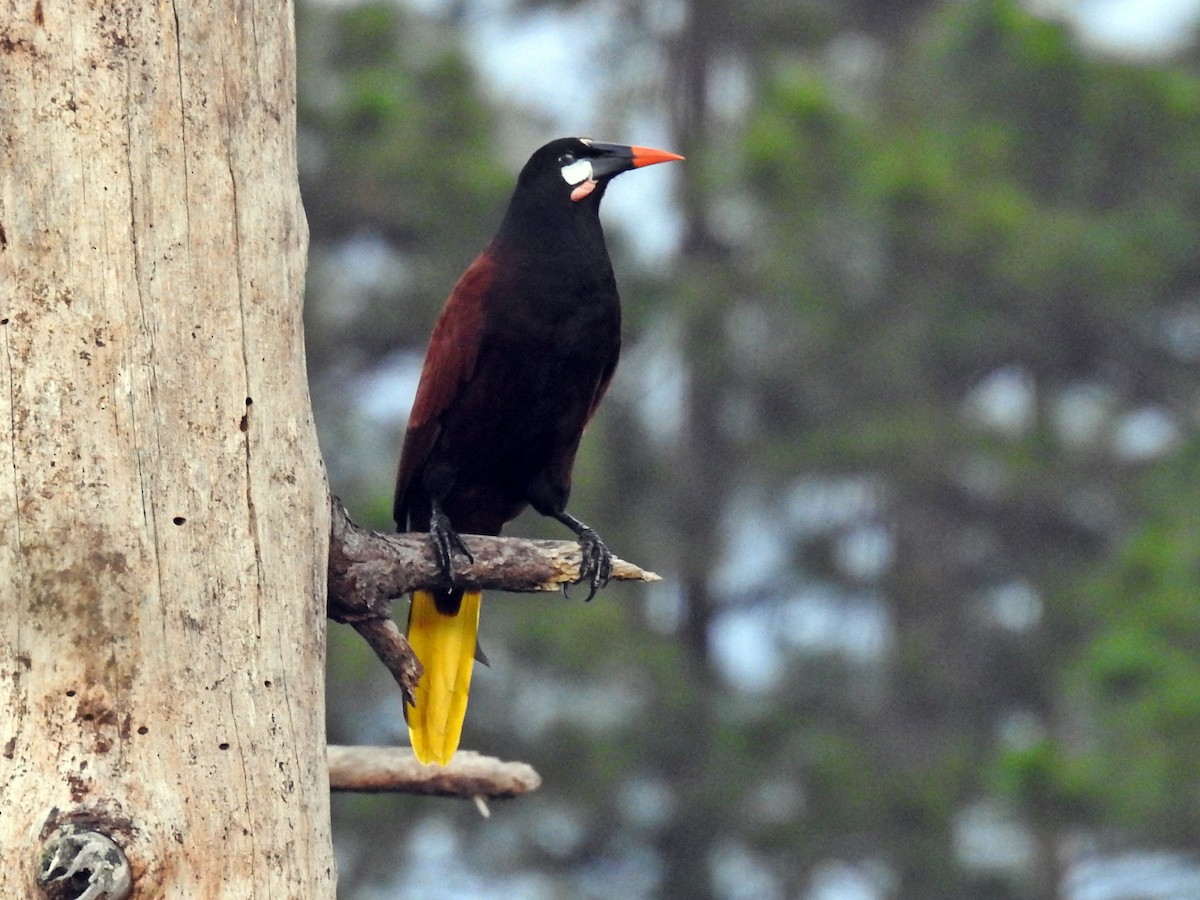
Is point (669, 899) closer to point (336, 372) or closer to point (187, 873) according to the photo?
point (336, 372)

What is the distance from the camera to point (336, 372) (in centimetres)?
925

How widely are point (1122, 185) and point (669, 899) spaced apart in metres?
5.45

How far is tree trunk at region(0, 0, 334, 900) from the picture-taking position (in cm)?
229

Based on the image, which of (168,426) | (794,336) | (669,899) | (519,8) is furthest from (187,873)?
(519,8)

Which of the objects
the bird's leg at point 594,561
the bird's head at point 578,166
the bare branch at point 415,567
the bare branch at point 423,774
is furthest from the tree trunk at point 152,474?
the bird's head at point 578,166

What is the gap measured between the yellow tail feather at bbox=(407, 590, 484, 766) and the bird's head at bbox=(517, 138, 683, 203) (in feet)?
3.15

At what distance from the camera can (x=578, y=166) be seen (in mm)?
4172

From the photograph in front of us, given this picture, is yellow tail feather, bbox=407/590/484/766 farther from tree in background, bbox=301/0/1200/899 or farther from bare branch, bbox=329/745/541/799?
tree in background, bbox=301/0/1200/899

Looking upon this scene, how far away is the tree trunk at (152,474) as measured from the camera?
2.29 m

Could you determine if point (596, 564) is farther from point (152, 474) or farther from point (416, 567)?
point (152, 474)

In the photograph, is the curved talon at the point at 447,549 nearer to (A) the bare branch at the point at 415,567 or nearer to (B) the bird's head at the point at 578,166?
(A) the bare branch at the point at 415,567

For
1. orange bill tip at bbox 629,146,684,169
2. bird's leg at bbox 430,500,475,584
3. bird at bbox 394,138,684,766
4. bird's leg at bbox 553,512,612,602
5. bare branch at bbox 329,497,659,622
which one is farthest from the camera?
orange bill tip at bbox 629,146,684,169

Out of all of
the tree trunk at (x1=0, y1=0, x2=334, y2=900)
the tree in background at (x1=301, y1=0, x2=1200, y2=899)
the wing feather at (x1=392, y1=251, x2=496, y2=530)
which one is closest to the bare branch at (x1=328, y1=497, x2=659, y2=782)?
the tree trunk at (x1=0, y1=0, x2=334, y2=900)

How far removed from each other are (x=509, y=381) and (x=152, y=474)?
1575mm
